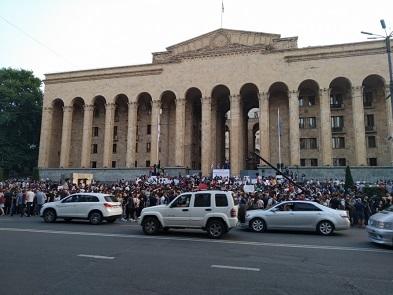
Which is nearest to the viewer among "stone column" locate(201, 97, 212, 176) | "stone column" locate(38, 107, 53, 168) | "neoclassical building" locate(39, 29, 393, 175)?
"neoclassical building" locate(39, 29, 393, 175)

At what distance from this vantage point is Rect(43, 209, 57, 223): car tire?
17.0 meters

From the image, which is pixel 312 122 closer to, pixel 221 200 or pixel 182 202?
pixel 221 200

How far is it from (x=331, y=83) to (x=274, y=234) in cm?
3242

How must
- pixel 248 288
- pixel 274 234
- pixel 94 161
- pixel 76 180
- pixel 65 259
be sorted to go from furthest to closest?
pixel 94 161 → pixel 76 180 → pixel 274 234 → pixel 65 259 → pixel 248 288

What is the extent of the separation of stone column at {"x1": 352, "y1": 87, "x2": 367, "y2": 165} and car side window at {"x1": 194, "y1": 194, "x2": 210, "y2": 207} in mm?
30663

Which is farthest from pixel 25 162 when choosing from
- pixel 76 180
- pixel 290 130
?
pixel 290 130

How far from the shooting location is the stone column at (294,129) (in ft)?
129

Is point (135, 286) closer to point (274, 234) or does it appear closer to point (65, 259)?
point (65, 259)

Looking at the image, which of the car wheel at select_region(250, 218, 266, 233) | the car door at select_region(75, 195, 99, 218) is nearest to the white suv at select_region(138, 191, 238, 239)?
the car wheel at select_region(250, 218, 266, 233)

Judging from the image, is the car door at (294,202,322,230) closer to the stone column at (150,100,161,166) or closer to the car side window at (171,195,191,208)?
the car side window at (171,195,191,208)

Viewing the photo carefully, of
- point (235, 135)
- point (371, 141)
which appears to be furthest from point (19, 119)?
point (371, 141)

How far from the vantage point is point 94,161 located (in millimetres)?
51469

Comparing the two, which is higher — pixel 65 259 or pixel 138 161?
pixel 138 161

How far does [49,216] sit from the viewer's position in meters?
17.0
